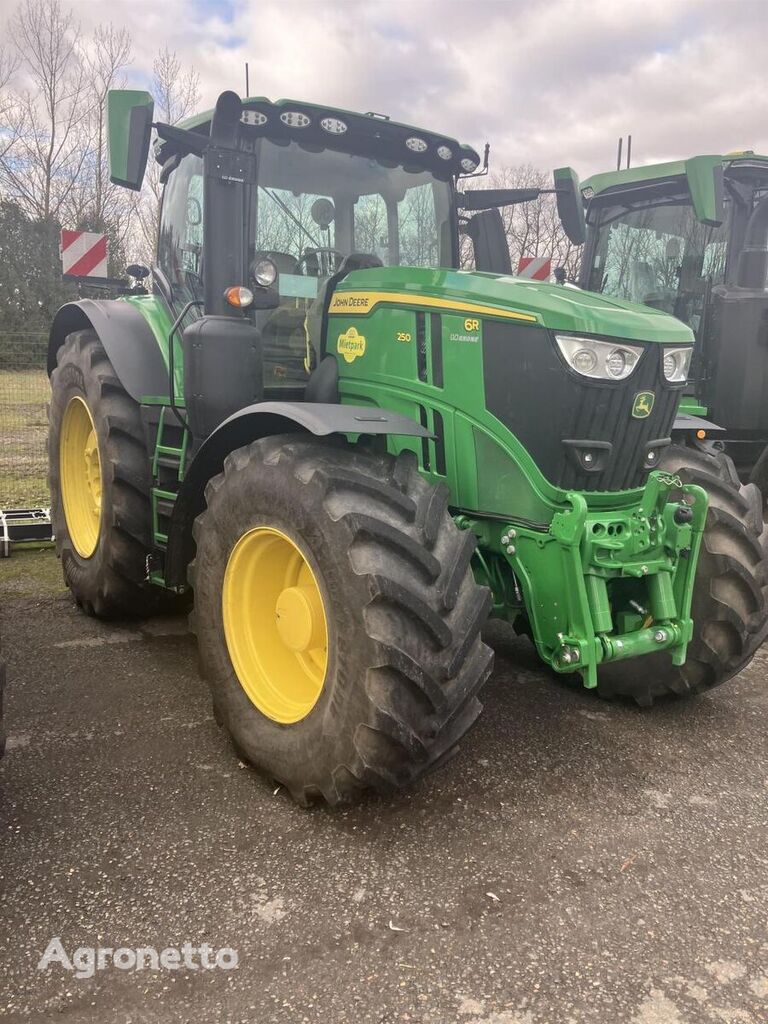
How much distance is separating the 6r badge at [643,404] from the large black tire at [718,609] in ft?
1.87

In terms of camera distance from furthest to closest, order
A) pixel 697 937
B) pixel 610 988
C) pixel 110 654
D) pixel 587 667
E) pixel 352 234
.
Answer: pixel 110 654
pixel 352 234
pixel 587 667
pixel 697 937
pixel 610 988

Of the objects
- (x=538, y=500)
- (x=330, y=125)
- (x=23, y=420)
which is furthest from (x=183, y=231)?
(x=23, y=420)

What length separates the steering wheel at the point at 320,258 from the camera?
12.1ft

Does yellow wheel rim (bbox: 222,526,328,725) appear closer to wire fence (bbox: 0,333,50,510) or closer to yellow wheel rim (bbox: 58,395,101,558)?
yellow wheel rim (bbox: 58,395,101,558)

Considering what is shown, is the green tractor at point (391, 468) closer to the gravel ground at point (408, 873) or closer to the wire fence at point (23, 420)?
the gravel ground at point (408, 873)

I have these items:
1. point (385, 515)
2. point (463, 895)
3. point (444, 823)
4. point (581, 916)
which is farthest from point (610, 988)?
point (385, 515)

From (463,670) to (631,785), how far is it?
3.12 ft

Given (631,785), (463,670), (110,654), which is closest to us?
(463,670)

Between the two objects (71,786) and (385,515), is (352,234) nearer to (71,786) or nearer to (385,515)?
(385,515)

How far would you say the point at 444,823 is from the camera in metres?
2.71

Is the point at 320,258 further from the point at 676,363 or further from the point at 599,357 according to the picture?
the point at 676,363

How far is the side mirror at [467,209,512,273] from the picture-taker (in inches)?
162

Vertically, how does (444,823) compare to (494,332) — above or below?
below

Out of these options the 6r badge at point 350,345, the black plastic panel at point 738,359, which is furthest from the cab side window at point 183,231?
the black plastic panel at point 738,359
